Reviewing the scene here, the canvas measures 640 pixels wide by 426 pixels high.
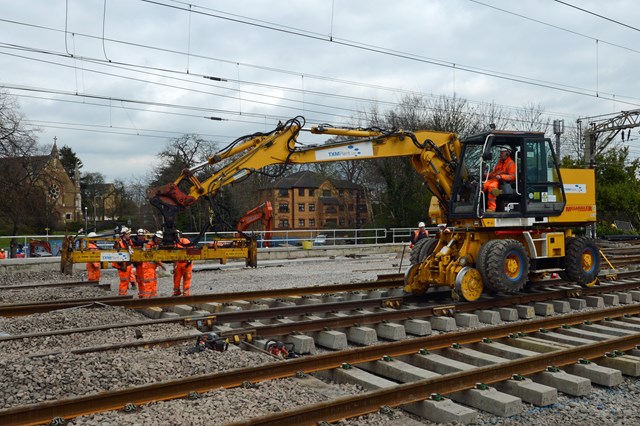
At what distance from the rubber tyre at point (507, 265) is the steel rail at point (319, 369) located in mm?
1875

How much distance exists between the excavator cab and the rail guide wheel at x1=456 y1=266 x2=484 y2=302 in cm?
102

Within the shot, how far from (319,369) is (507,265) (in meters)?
5.11

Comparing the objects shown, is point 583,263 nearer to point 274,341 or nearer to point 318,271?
point 274,341

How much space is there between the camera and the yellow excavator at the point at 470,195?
33.0 feet

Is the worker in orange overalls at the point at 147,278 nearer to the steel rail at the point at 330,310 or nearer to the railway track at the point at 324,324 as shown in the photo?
the railway track at the point at 324,324

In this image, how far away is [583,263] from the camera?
11.4 m

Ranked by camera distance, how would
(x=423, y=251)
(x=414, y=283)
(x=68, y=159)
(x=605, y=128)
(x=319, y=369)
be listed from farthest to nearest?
(x=68, y=159) < (x=605, y=128) < (x=423, y=251) < (x=414, y=283) < (x=319, y=369)

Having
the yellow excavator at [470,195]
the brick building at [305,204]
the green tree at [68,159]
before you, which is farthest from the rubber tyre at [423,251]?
the green tree at [68,159]

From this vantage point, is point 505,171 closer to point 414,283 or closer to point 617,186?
point 414,283

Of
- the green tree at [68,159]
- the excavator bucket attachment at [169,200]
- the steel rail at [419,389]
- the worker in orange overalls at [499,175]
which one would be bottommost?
the steel rail at [419,389]

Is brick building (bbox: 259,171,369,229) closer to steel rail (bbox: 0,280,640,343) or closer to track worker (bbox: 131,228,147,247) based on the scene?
track worker (bbox: 131,228,147,247)

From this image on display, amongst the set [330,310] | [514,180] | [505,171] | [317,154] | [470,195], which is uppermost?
[317,154]

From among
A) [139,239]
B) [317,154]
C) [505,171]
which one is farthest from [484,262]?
[139,239]

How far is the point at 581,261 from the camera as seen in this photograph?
440 inches
